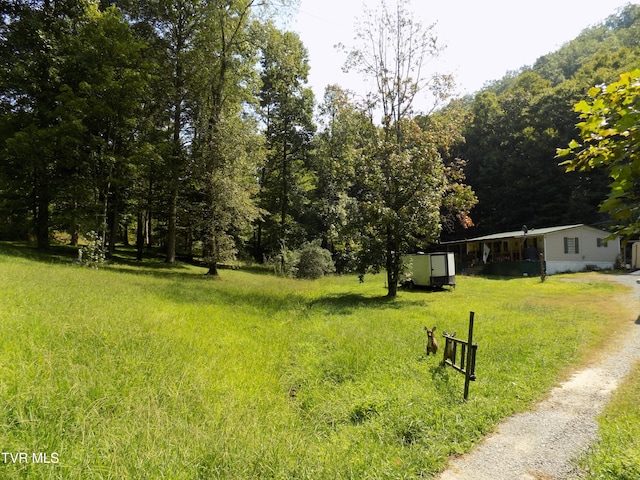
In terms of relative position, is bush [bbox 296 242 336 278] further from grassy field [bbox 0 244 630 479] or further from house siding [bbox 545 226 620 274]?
house siding [bbox 545 226 620 274]

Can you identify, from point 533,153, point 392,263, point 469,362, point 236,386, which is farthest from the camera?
point 533,153

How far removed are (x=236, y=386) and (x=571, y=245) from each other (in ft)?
104

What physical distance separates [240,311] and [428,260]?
38.2 ft

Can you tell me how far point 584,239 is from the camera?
2903 cm

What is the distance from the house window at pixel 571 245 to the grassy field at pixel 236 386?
2121 cm

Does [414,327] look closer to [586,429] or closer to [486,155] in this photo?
[586,429]

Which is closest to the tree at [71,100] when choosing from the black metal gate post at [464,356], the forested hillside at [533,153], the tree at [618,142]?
the black metal gate post at [464,356]

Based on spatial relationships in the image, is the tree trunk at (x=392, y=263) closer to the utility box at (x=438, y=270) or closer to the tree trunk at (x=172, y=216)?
the utility box at (x=438, y=270)

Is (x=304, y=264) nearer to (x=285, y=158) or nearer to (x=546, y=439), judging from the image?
(x=285, y=158)

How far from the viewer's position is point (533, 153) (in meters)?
42.4

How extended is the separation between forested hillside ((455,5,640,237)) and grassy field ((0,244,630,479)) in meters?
36.7

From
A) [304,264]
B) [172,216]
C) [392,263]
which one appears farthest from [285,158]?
[392,263]

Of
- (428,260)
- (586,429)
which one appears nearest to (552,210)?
(428,260)

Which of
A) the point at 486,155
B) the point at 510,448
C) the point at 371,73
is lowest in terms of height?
the point at 510,448
